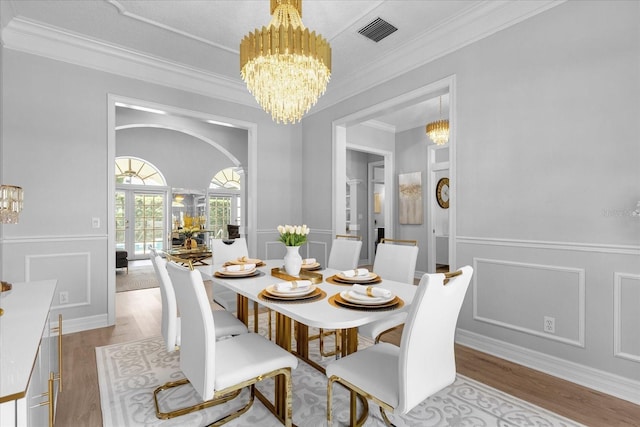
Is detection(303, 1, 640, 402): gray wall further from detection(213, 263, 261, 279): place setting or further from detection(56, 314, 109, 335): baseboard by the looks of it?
detection(56, 314, 109, 335): baseboard

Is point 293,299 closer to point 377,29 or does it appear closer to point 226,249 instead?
point 226,249

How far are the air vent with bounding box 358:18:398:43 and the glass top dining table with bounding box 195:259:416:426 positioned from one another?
229 cm

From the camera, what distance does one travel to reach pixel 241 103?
14.7 feet

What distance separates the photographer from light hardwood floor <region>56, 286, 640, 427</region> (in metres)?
1.86

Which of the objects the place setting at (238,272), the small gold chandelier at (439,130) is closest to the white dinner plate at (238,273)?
the place setting at (238,272)

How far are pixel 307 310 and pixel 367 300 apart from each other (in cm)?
30

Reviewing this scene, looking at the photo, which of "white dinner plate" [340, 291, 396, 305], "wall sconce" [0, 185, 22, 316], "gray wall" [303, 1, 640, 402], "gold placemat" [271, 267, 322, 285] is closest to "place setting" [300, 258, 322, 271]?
"gold placemat" [271, 267, 322, 285]

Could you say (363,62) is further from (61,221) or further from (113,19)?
(61,221)

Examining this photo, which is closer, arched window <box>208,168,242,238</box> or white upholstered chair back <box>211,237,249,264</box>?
white upholstered chair back <box>211,237,249,264</box>

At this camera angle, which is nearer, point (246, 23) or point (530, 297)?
point (530, 297)

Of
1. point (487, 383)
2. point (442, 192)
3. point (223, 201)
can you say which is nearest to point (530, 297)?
point (487, 383)

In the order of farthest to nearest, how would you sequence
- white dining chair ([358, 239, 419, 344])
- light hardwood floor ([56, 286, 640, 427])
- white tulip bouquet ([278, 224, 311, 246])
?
white dining chair ([358, 239, 419, 344]), white tulip bouquet ([278, 224, 311, 246]), light hardwood floor ([56, 286, 640, 427])

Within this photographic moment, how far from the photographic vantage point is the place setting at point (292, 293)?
1657 mm

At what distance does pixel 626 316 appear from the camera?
6.82 ft
